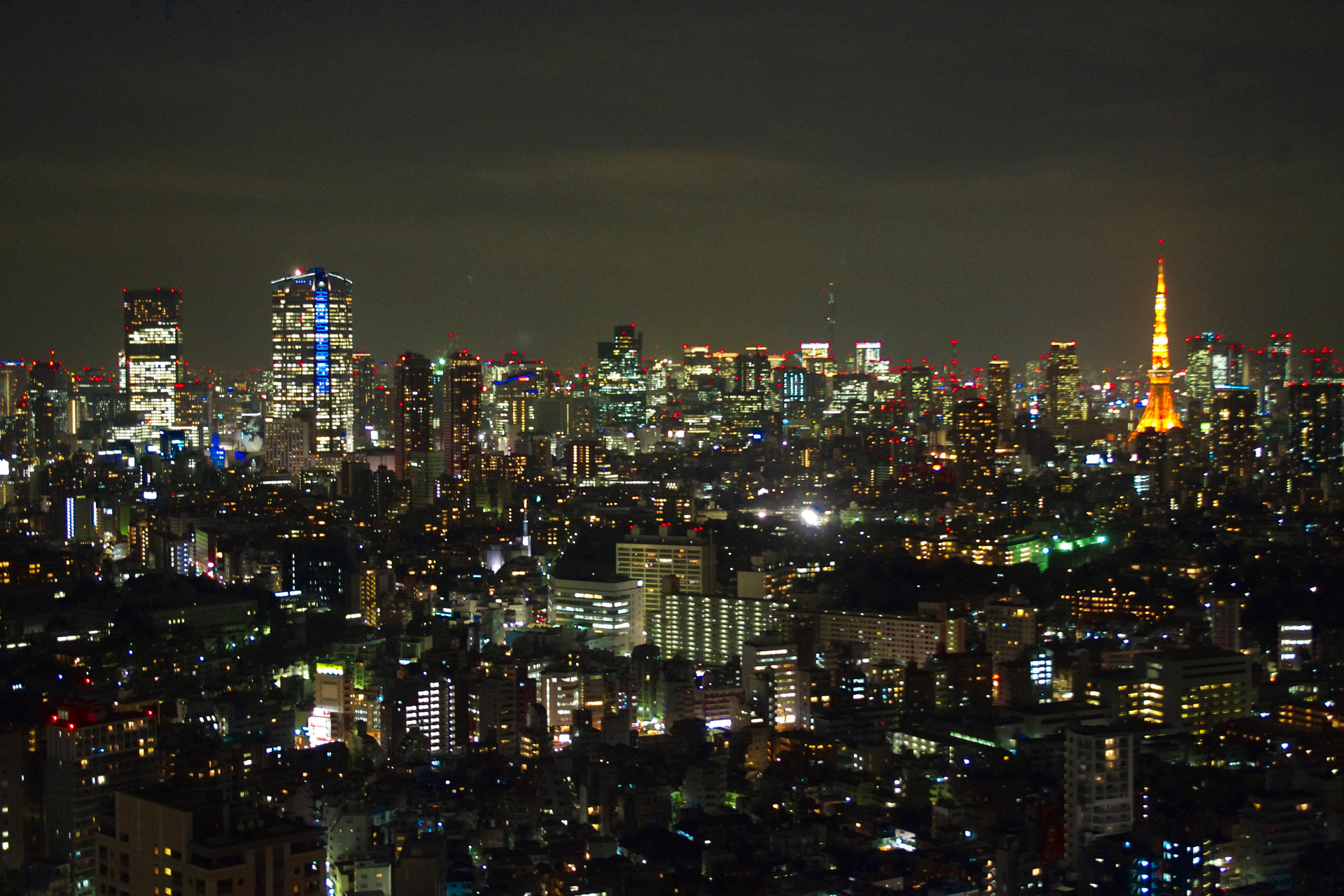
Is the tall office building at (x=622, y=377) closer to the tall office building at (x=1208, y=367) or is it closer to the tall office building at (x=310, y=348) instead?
the tall office building at (x=310, y=348)

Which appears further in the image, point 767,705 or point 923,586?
point 923,586

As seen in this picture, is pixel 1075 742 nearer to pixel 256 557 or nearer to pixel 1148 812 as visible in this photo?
pixel 1148 812

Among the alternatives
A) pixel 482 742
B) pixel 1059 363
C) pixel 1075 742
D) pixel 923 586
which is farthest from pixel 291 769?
pixel 1059 363

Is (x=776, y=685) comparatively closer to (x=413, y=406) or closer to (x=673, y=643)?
(x=673, y=643)

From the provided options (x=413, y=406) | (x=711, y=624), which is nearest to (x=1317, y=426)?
(x=711, y=624)

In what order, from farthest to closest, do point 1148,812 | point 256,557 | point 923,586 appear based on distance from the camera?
point 256,557 → point 923,586 → point 1148,812

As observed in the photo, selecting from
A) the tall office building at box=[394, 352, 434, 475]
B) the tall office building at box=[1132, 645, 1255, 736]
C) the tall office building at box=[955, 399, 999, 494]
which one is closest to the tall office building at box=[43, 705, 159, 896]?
the tall office building at box=[1132, 645, 1255, 736]

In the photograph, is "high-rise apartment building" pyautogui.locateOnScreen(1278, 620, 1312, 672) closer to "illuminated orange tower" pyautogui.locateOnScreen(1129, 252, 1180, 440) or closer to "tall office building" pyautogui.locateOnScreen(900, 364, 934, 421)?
"illuminated orange tower" pyautogui.locateOnScreen(1129, 252, 1180, 440)
